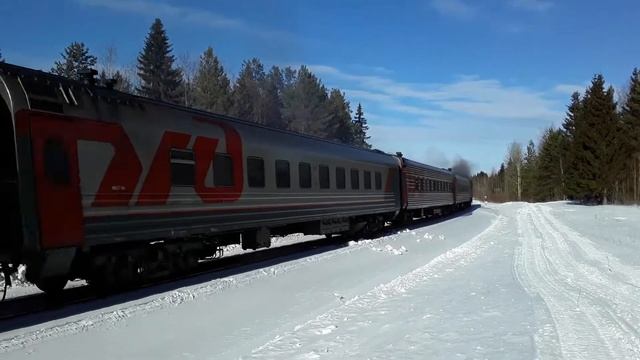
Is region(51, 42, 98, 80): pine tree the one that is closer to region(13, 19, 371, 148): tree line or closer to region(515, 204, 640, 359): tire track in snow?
region(13, 19, 371, 148): tree line

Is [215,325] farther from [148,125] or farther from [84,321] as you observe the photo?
[148,125]

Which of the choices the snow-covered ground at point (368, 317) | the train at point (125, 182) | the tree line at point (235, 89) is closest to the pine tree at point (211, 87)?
the tree line at point (235, 89)

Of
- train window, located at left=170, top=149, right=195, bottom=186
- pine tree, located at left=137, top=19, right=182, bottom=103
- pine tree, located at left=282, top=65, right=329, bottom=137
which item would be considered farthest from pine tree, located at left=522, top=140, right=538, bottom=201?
train window, located at left=170, top=149, right=195, bottom=186

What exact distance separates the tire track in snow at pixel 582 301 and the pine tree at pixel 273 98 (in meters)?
43.7

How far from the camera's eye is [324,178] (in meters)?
16.3

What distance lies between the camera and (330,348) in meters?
5.61

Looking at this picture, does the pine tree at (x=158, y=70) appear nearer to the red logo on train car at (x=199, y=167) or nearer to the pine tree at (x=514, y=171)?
the red logo on train car at (x=199, y=167)

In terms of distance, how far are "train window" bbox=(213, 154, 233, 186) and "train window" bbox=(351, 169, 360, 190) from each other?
741cm

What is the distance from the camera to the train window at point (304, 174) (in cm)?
1482

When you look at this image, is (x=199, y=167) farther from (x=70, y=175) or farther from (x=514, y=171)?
(x=514, y=171)

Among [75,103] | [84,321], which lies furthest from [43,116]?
[84,321]

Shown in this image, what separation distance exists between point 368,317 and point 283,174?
728 cm

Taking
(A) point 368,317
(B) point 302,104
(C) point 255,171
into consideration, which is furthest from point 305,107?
(A) point 368,317

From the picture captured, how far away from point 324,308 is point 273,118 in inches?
2025
